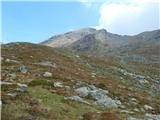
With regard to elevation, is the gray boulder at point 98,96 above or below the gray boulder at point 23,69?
below

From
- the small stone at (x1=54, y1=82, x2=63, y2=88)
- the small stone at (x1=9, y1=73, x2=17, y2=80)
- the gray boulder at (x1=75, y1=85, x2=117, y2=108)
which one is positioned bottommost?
the gray boulder at (x1=75, y1=85, x2=117, y2=108)

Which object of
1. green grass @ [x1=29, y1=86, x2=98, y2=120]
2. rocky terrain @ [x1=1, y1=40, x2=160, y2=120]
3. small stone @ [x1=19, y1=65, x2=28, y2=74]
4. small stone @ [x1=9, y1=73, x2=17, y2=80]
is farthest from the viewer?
small stone @ [x1=19, y1=65, x2=28, y2=74]

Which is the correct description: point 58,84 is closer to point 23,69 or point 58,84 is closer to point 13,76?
point 13,76

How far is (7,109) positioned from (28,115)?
1.25 meters

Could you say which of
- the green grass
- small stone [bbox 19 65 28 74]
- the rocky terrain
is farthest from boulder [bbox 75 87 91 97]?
small stone [bbox 19 65 28 74]

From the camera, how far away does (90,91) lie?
101 feet

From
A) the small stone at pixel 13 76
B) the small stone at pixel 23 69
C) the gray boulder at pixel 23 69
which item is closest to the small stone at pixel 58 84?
the small stone at pixel 13 76

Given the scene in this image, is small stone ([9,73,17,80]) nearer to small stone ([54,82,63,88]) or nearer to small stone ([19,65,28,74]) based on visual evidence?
small stone ([19,65,28,74])

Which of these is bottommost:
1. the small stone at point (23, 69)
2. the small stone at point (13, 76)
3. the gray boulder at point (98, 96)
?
the gray boulder at point (98, 96)

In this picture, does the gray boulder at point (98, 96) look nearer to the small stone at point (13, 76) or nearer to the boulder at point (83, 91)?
the boulder at point (83, 91)

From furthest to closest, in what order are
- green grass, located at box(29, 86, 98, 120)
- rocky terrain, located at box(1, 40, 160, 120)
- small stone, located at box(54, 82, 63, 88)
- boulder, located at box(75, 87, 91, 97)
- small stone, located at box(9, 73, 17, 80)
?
small stone, located at box(9, 73, 17, 80)
small stone, located at box(54, 82, 63, 88)
boulder, located at box(75, 87, 91, 97)
green grass, located at box(29, 86, 98, 120)
rocky terrain, located at box(1, 40, 160, 120)

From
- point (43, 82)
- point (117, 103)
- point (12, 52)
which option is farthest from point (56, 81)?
point (12, 52)

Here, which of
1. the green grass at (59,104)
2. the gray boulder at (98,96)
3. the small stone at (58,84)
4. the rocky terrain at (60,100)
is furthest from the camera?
the small stone at (58,84)

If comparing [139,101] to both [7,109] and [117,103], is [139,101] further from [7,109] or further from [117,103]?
[7,109]
